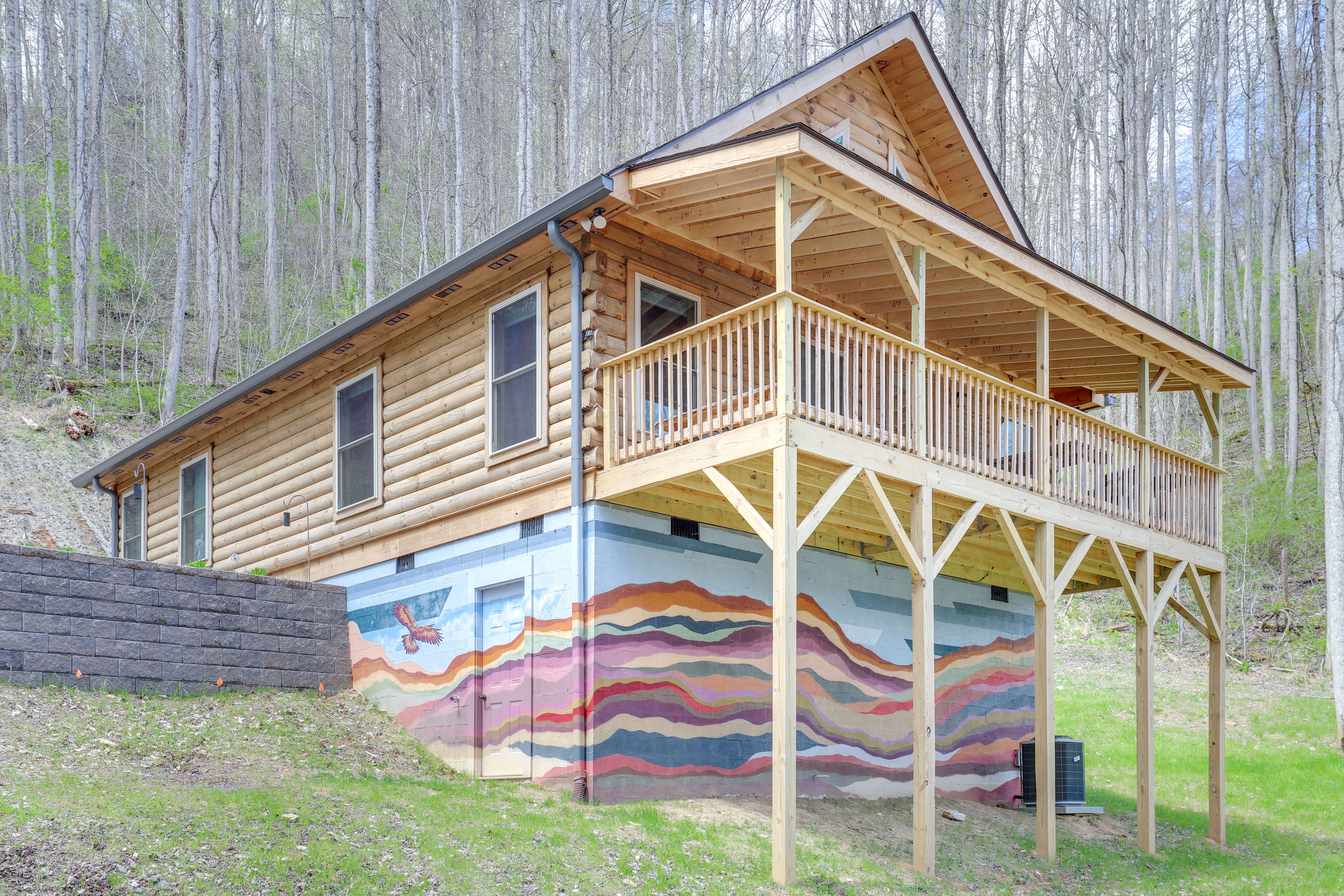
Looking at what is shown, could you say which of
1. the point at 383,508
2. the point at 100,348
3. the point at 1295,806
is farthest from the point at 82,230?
the point at 1295,806

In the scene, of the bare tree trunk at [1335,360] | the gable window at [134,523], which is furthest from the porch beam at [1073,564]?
the gable window at [134,523]

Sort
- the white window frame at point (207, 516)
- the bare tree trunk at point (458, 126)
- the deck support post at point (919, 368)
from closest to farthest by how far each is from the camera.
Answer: the deck support post at point (919, 368) < the white window frame at point (207, 516) < the bare tree trunk at point (458, 126)

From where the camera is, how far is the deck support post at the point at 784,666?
318 inches

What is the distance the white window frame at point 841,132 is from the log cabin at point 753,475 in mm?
162

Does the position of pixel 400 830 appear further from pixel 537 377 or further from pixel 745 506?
pixel 537 377

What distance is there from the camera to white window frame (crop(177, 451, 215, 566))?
16859 mm

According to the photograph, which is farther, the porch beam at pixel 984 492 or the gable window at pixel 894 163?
the gable window at pixel 894 163

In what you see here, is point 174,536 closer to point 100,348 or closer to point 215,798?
point 215,798

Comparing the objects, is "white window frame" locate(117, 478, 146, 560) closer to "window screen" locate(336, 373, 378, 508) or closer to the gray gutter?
the gray gutter

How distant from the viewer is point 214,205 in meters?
28.3

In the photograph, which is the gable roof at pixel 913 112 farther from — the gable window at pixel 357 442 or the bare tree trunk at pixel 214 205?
the bare tree trunk at pixel 214 205

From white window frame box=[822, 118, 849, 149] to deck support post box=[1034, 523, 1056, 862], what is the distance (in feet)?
18.3

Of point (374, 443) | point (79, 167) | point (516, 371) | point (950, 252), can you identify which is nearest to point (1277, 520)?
point (950, 252)

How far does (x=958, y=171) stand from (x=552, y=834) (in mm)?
10921
